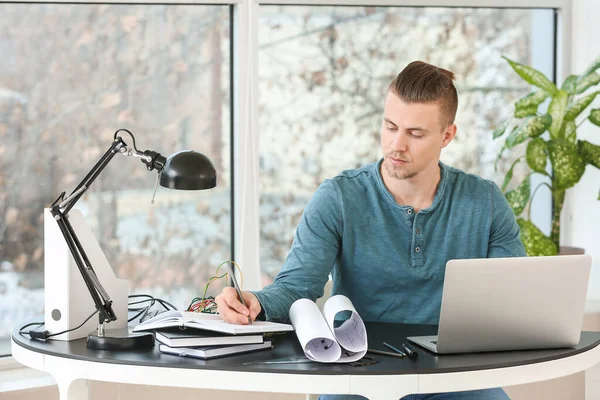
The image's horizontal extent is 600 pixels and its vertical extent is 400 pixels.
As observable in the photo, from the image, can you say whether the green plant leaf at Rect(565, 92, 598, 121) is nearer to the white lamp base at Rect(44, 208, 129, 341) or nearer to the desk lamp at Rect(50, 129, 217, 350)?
the desk lamp at Rect(50, 129, 217, 350)

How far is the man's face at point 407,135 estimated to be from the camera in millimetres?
2178

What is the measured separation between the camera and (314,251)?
2.16 meters

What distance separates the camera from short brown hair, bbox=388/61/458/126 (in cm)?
219

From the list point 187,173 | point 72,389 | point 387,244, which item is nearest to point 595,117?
point 387,244

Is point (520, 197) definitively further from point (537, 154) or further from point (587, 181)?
point (587, 181)

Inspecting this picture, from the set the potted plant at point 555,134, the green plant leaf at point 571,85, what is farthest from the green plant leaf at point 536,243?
the green plant leaf at point 571,85

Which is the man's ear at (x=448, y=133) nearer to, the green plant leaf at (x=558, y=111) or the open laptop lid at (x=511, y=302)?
the open laptop lid at (x=511, y=302)

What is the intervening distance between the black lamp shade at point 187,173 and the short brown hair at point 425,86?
0.64m

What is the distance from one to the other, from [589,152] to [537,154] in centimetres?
20

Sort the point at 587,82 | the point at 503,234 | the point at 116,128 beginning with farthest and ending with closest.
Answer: the point at 587,82 < the point at 116,128 < the point at 503,234

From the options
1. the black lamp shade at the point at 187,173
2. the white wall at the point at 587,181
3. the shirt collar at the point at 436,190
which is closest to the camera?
the black lamp shade at the point at 187,173

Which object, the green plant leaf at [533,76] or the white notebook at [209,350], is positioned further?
the green plant leaf at [533,76]

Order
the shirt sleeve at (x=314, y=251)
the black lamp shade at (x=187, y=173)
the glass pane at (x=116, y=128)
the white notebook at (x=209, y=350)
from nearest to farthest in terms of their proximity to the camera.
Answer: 1. the white notebook at (x=209, y=350)
2. the black lamp shade at (x=187, y=173)
3. the shirt sleeve at (x=314, y=251)
4. the glass pane at (x=116, y=128)

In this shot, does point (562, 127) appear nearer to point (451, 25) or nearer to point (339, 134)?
point (451, 25)
